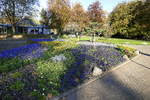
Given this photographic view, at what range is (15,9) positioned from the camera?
27484mm

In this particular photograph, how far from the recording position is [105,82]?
17.7 feet

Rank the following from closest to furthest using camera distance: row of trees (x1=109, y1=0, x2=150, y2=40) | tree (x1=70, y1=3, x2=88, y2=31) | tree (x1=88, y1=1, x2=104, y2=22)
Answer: row of trees (x1=109, y1=0, x2=150, y2=40), tree (x1=88, y1=1, x2=104, y2=22), tree (x1=70, y1=3, x2=88, y2=31)

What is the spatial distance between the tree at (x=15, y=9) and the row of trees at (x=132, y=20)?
2058 cm

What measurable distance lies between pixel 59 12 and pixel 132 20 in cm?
1795

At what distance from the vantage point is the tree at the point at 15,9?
86.4 ft

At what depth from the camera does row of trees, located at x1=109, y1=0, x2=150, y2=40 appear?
95.8 feet

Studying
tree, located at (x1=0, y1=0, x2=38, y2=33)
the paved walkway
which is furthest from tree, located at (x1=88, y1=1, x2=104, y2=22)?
the paved walkway

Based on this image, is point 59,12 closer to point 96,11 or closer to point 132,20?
point 96,11

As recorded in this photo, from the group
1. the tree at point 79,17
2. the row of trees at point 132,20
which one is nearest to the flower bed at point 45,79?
the row of trees at point 132,20

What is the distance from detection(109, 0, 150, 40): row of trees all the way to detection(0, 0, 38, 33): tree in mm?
20580

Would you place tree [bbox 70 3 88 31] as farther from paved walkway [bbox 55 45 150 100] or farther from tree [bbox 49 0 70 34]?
paved walkway [bbox 55 45 150 100]

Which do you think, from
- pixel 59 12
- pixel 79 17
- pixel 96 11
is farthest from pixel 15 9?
pixel 96 11

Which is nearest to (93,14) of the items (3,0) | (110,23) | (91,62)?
(110,23)

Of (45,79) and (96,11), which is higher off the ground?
(96,11)
